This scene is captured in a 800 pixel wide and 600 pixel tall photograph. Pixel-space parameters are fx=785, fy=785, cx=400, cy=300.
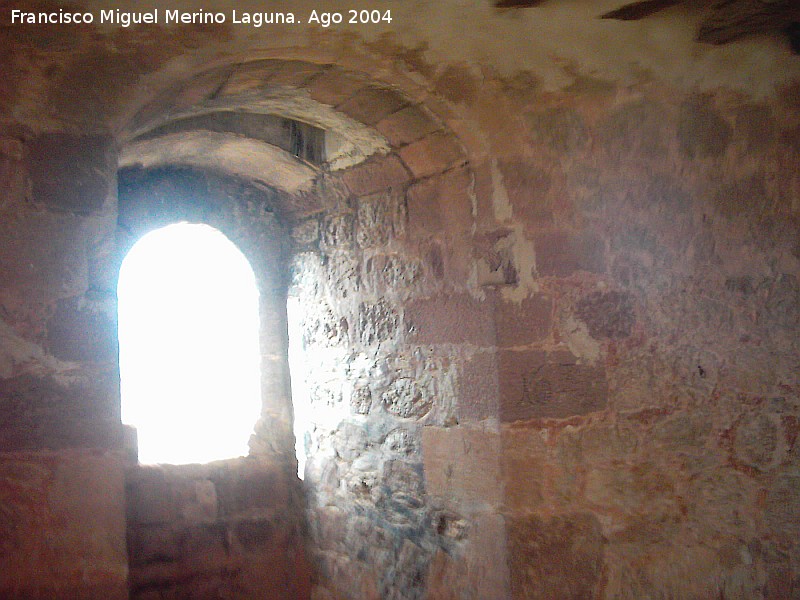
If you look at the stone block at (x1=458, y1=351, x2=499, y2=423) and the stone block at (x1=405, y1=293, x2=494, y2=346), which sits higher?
the stone block at (x1=405, y1=293, x2=494, y2=346)

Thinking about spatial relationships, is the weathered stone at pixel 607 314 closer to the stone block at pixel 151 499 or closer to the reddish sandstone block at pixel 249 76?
the reddish sandstone block at pixel 249 76

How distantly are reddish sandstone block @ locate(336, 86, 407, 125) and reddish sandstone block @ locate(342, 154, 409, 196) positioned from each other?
20 centimetres

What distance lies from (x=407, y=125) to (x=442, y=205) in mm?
285

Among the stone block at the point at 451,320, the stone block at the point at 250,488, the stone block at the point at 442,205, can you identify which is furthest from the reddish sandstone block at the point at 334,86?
the stone block at the point at 250,488

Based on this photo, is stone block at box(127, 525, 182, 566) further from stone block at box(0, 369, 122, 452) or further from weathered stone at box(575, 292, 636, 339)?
weathered stone at box(575, 292, 636, 339)

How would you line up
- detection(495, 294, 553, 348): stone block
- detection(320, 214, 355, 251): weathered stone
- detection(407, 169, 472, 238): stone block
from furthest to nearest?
1. detection(320, 214, 355, 251): weathered stone
2. detection(407, 169, 472, 238): stone block
3. detection(495, 294, 553, 348): stone block

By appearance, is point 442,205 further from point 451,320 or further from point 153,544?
point 153,544

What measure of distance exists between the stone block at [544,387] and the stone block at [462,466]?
0.12 meters

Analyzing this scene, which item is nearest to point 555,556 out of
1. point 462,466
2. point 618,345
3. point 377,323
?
point 462,466

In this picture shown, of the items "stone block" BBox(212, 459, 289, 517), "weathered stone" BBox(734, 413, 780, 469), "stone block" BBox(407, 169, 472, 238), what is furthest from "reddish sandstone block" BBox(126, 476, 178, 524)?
"weathered stone" BBox(734, 413, 780, 469)

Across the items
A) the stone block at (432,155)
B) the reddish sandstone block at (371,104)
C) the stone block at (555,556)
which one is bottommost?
the stone block at (555,556)

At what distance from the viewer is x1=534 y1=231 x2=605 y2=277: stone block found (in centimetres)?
240

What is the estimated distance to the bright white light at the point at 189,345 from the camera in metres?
3.50

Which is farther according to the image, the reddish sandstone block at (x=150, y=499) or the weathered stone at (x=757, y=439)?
the reddish sandstone block at (x=150, y=499)
